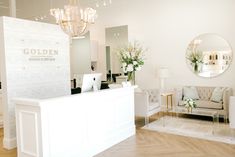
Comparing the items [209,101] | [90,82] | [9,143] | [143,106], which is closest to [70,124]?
[90,82]

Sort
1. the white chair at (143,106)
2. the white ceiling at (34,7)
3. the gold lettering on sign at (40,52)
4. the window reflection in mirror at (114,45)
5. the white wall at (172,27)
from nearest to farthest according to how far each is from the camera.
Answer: the gold lettering on sign at (40,52) < the white chair at (143,106) < the white wall at (172,27) < the window reflection in mirror at (114,45) < the white ceiling at (34,7)

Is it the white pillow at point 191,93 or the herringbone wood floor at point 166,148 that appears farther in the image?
the white pillow at point 191,93

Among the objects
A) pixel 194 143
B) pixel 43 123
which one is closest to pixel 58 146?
pixel 43 123

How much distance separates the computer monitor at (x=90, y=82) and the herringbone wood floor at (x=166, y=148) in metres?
1.18

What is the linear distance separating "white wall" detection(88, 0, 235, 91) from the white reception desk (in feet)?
10.5

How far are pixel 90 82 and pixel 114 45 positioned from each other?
4.28 meters

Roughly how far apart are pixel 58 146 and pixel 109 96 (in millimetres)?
1371

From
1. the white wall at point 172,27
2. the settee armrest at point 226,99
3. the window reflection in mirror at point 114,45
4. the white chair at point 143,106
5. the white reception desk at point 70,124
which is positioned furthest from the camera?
the window reflection in mirror at point 114,45

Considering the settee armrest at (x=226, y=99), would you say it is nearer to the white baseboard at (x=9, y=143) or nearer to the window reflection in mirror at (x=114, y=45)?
the window reflection in mirror at (x=114, y=45)

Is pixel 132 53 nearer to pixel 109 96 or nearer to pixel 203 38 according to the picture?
pixel 109 96

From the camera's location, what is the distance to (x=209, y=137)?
4793 millimetres

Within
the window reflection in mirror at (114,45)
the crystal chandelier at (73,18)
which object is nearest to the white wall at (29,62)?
the crystal chandelier at (73,18)

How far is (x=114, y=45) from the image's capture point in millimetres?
8414

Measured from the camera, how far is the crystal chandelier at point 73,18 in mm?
4258
